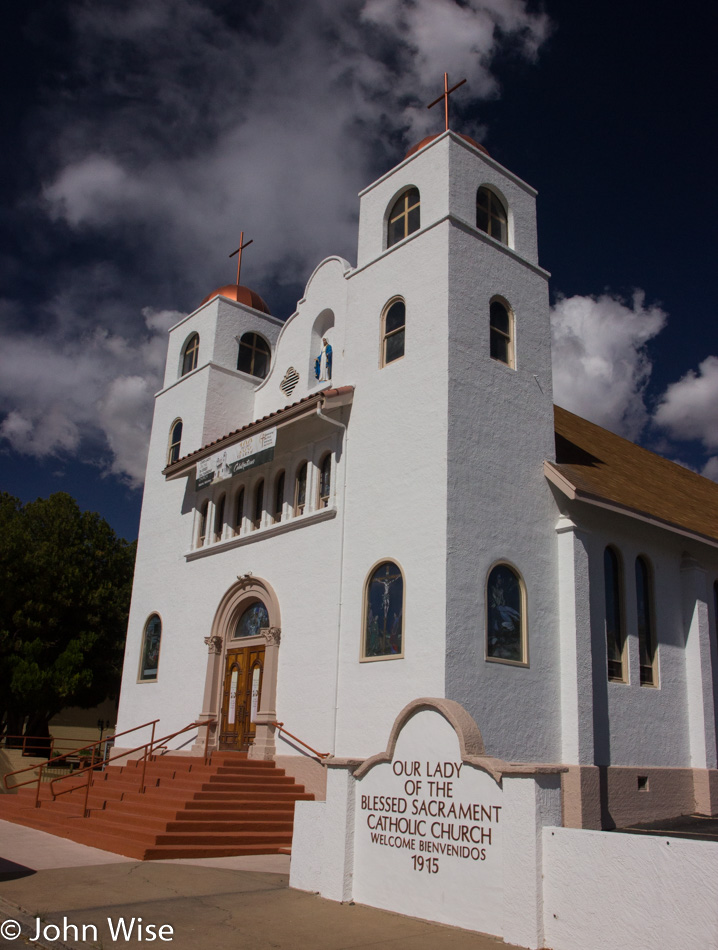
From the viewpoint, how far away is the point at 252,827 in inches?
543

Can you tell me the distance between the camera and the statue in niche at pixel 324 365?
62.0 ft

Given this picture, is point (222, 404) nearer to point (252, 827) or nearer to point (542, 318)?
point (542, 318)

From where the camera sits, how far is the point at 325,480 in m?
17.2

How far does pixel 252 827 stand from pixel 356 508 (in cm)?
582

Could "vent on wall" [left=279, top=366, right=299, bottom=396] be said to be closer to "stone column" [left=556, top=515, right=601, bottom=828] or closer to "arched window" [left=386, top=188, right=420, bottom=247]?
"arched window" [left=386, top=188, right=420, bottom=247]

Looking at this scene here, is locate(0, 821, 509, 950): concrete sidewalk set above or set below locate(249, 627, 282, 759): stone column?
below

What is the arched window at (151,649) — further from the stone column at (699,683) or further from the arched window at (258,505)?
the stone column at (699,683)

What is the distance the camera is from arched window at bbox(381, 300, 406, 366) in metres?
16.0

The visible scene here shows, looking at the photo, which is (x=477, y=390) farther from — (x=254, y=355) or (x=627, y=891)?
(x=254, y=355)

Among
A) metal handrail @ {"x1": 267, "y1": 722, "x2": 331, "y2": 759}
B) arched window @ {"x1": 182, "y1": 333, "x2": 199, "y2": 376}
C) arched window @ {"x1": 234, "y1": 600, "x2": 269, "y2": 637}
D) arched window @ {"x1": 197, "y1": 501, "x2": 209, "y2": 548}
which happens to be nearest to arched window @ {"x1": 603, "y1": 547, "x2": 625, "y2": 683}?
metal handrail @ {"x1": 267, "y1": 722, "x2": 331, "y2": 759}

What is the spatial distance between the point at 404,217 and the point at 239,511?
25.7 feet

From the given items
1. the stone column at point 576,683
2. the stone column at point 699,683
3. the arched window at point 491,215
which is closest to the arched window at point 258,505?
the stone column at point 576,683

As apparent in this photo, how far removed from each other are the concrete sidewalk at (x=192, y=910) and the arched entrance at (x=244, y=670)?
487 cm

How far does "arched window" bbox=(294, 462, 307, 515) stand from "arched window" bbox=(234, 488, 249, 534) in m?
2.30
